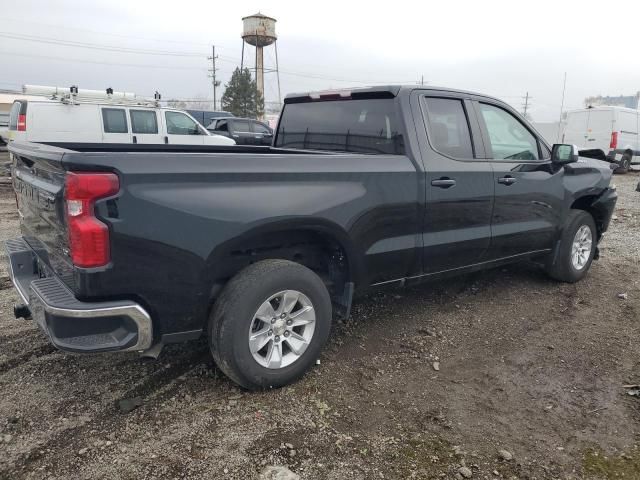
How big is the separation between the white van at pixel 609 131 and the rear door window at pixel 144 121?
554 inches

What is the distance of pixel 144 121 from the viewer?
1269cm

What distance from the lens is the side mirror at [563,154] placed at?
4.79m

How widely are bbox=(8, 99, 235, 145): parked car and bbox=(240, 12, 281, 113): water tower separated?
37840 mm

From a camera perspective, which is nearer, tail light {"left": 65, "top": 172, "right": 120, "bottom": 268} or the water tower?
tail light {"left": 65, "top": 172, "right": 120, "bottom": 268}

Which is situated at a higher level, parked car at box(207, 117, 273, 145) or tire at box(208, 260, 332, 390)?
parked car at box(207, 117, 273, 145)

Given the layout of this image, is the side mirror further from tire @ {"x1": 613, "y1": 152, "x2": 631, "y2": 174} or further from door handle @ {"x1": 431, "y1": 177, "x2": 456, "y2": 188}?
tire @ {"x1": 613, "y1": 152, "x2": 631, "y2": 174}

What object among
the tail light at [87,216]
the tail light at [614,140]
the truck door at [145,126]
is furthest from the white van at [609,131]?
the tail light at [87,216]

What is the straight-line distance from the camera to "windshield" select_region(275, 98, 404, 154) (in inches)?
150

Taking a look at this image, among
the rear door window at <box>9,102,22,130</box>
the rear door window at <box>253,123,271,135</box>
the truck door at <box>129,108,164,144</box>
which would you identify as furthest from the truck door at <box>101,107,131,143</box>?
the rear door window at <box>253,123,271,135</box>

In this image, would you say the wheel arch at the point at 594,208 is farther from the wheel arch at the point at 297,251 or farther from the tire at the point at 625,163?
the tire at the point at 625,163

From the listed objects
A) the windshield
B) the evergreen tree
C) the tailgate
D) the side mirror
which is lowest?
the tailgate

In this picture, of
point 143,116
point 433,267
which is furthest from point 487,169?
point 143,116

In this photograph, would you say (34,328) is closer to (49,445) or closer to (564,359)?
(49,445)

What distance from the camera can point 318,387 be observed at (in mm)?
3252
